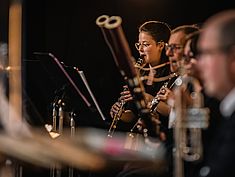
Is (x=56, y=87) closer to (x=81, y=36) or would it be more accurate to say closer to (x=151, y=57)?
(x=151, y=57)

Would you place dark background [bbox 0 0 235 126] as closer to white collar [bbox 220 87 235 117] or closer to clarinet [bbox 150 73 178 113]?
clarinet [bbox 150 73 178 113]

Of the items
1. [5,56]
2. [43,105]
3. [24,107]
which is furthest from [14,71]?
[43,105]

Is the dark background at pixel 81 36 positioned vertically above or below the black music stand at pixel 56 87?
above

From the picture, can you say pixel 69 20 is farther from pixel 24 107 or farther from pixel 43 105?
pixel 24 107

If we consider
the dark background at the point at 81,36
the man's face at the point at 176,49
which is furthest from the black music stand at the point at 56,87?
the man's face at the point at 176,49

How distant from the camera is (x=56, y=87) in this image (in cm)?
385

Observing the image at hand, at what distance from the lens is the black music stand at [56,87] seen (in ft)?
11.1

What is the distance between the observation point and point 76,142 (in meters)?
1.86

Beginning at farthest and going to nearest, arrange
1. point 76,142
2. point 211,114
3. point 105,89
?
point 105,89
point 211,114
point 76,142

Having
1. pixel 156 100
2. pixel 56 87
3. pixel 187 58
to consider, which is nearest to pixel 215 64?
pixel 187 58

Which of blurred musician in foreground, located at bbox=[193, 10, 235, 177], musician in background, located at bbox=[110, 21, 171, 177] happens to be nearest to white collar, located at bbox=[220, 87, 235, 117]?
blurred musician in foreground, located at bbox=[193, 10, 235, 177]

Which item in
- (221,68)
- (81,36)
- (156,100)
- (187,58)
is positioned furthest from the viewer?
(81,36)

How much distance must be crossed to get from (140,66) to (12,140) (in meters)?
1.64

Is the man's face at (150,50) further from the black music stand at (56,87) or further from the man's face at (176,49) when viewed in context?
the man's face at (176,49)
